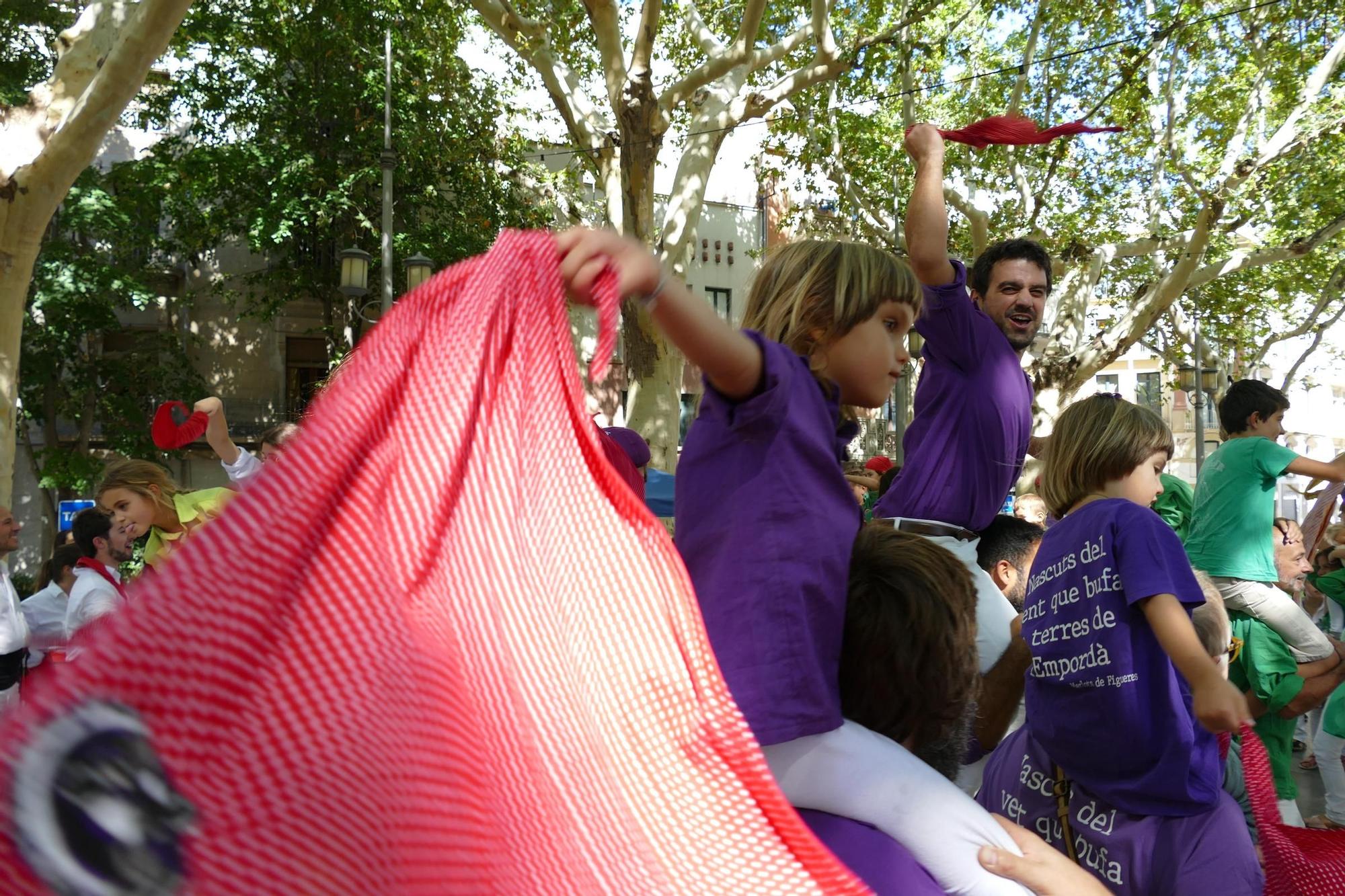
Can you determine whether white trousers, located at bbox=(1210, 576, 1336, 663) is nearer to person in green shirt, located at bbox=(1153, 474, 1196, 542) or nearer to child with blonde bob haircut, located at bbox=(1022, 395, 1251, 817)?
person in green shirt, located at bbox=(1153, 474, 1196, 542)

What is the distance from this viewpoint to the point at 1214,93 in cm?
1603

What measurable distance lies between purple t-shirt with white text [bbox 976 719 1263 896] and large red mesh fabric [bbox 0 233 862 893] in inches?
57.0

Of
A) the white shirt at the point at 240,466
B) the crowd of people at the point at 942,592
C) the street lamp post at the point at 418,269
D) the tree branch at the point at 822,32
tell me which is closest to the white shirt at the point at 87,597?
the white shirt at the point at 240,466

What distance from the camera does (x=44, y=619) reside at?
18.5 ft

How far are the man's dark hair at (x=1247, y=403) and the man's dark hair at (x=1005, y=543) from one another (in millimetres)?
1933

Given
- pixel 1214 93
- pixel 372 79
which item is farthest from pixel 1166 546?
pixel 372 79

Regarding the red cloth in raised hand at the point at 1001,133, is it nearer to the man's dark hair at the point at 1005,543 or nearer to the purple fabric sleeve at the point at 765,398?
the purple fabric sleeve at the point at 765,398

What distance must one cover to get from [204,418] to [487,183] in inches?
651

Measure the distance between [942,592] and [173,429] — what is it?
2.64 m

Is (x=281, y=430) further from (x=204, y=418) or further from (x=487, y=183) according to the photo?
(x=487, y=183)

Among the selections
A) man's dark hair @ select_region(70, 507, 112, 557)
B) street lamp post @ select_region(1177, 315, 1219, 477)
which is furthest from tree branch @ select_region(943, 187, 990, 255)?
man's dark hair @ select_region(70, 507, 112, 557)

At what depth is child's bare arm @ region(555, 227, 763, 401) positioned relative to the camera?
4.15 ft

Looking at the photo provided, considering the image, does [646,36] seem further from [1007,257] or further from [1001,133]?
[1001,133]

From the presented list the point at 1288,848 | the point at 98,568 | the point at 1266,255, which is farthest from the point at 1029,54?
the point at 1288,848
